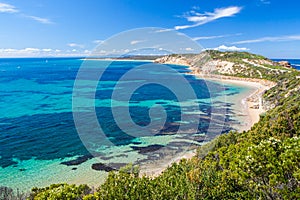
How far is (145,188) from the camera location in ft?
42.8

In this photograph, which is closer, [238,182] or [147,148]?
[238,182]

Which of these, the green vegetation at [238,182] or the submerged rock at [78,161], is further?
the submerged rock at [78,161]

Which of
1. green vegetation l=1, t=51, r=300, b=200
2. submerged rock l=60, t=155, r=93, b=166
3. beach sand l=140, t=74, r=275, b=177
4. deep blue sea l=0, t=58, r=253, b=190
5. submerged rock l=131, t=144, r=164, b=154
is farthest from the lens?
submerged rock l=131, t=144, r=164, b=154

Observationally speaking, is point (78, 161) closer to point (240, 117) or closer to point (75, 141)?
point (75, 141)

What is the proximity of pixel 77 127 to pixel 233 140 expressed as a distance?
2522cm

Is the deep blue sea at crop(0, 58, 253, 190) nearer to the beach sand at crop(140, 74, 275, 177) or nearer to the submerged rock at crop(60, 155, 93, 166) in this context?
the submerged rock at crop(60, 155, 93, 166)

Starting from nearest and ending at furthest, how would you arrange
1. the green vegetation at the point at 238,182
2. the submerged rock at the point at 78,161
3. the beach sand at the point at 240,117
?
the green vegetation at the point at 238,182, the beach sand at the point at 240,117, the submerged rock at the point at 78,161

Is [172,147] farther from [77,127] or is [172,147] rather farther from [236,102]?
[236,102]

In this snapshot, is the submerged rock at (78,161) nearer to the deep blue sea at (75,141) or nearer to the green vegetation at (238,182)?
the deep blue sea at (75,141)

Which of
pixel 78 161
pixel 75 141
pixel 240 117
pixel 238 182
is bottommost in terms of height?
pixel 78 161

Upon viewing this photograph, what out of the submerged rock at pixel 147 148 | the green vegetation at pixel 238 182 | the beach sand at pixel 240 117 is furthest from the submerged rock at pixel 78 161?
the green vegetation at pixel 238 182

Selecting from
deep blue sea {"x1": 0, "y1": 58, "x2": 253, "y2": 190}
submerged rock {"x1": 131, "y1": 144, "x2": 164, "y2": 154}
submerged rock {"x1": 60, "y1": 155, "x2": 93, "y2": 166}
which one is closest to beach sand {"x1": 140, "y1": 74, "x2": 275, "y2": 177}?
deep blue sea {"x1": 0, "y1": 58, "x2": 253, "y2": 190}

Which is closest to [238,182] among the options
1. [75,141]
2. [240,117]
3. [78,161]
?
[78,161]

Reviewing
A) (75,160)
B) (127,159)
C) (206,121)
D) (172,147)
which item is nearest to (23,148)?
(75,160)
